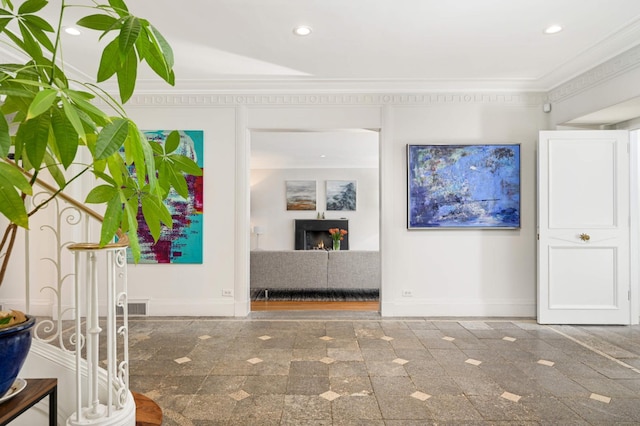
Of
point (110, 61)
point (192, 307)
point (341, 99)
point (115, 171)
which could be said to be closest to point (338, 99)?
point (341, 99)

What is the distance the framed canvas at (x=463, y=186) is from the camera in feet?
14.2

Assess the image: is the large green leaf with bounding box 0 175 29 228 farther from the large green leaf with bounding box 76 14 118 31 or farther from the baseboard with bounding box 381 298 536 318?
the baseboard with bounding box 381 298 536 318

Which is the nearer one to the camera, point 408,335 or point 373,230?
point 408,335

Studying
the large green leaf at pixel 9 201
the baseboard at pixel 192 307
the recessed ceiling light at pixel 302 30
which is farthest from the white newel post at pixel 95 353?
the baseboard at pixel 192 307

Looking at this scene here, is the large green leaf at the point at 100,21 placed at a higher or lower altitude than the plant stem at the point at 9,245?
higher

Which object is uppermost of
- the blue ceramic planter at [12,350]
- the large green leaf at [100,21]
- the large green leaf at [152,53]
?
the large green leaf at [100,21]

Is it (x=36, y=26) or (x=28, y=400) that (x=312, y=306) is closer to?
(x=28, y=400)

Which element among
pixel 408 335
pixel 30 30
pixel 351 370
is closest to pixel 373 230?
pixel 408 335

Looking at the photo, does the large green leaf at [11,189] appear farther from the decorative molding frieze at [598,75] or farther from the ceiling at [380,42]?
the decorative molding frieze at [598,75]

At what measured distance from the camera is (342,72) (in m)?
3.93

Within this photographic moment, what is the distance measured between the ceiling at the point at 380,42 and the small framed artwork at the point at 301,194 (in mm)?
5353

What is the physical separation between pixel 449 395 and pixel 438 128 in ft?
9.79

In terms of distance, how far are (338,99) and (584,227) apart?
303 cm

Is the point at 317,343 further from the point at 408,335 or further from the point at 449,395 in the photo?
the point at 449,395
